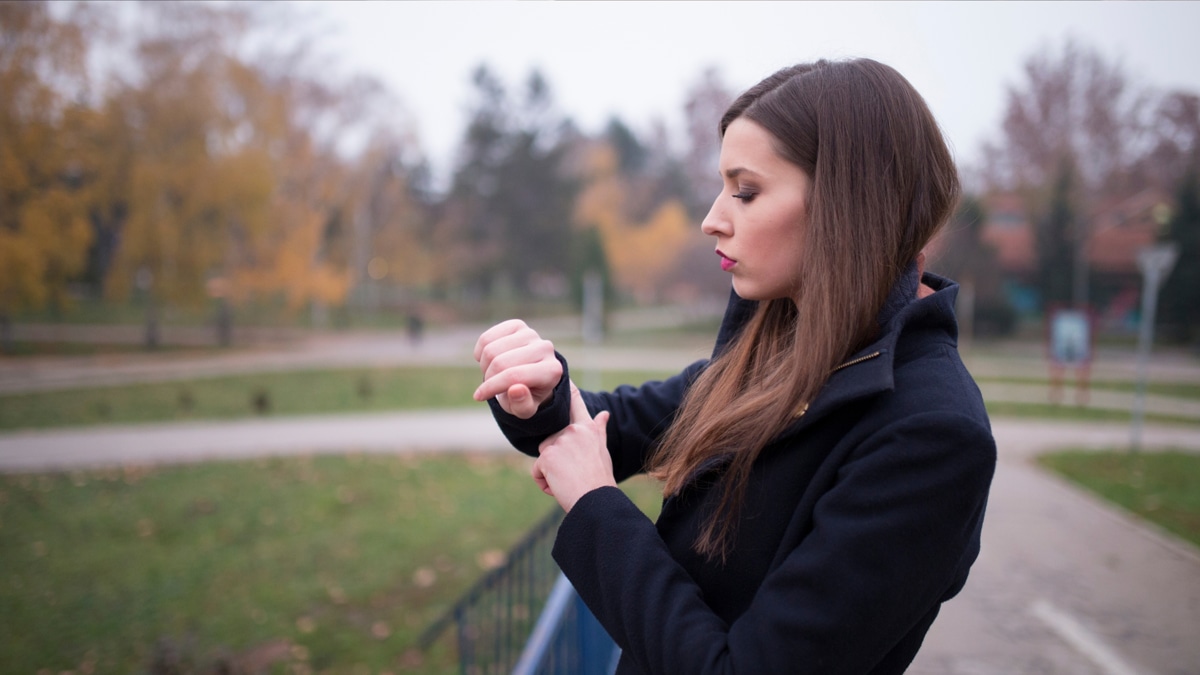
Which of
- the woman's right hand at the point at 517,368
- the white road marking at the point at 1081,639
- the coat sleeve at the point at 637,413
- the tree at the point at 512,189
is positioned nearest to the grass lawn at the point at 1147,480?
the white road marking at the point at 1081,639

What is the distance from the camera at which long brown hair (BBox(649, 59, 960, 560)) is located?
2.99ft

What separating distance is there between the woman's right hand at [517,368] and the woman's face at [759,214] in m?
0.31

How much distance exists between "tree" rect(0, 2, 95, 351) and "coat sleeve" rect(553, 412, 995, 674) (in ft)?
30.9

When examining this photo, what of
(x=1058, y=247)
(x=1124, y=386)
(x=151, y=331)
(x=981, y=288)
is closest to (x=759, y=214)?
(x=1124, y=386)

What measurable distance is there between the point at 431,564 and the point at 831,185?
513 cm

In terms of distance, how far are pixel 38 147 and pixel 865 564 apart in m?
10.4

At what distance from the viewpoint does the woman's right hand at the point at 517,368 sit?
3.34ft

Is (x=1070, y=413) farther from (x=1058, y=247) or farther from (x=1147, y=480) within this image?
(x=1058, y=247)

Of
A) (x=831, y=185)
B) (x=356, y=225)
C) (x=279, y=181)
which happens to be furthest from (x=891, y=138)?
(x=356, y=225)

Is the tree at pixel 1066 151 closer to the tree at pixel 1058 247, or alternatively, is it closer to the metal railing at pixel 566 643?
the tree at pixel 1058 247

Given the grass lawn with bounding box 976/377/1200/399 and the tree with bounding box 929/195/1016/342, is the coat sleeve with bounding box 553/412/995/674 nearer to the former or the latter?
the grass lawn with bounding box 976/377/1200/399

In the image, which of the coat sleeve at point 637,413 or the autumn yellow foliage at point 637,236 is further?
the autumn yellow foliage at point 637,236

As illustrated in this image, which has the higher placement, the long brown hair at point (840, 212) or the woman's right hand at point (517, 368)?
the long brown hair at point (840, 212)

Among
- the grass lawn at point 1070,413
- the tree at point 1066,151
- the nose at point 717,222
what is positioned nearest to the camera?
the nose at point 717,222
